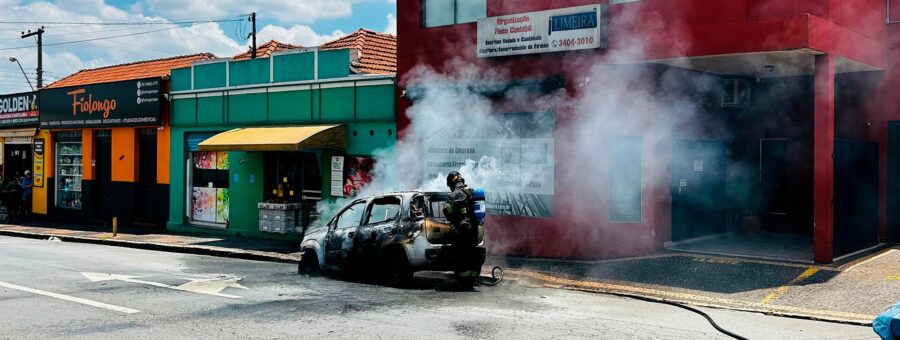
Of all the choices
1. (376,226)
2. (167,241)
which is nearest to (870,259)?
(376,226)

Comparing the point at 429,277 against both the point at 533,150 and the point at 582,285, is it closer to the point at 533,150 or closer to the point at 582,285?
the point at 582,285

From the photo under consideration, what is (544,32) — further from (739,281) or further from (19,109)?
(19,109)

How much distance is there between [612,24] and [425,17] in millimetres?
4211

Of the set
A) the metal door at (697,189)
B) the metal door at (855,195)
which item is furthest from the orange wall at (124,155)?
the metal door at (855,195)

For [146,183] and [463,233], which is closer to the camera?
[463,233]

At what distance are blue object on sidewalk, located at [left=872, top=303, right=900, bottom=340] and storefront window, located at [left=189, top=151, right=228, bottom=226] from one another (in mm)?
16899

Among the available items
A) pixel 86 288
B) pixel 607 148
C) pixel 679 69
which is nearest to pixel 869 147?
pixel 679 69

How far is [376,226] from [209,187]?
33.8 feet

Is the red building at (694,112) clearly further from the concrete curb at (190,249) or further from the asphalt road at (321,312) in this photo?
the concrete curb at (190,249)

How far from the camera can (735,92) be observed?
15.0 meters

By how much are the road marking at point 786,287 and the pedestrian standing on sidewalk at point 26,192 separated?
24.1 m

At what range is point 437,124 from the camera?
15.5 metres

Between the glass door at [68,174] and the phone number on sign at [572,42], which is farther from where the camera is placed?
the glass door at [68,174]

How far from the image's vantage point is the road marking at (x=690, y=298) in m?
9.23
